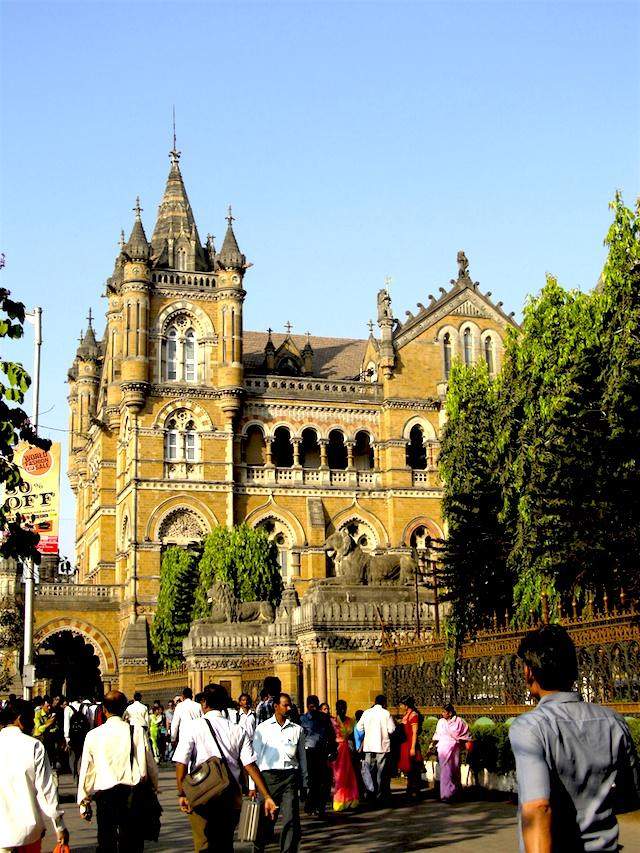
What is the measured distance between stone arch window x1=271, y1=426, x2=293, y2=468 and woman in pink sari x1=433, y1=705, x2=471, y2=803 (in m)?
41.8

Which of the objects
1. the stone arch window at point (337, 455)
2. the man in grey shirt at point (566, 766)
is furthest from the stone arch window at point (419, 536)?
the man in grey shirt at point (566, 766)

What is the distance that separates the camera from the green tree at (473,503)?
29.6 metres

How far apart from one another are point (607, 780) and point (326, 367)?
6053cm

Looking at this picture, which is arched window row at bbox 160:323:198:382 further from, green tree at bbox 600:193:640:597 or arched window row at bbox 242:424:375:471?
green tree at bbox 600:193:640:597

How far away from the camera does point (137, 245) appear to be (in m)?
55.7

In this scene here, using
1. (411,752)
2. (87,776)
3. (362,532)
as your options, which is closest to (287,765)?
(87,776)

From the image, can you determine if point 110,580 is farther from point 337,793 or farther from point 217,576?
point 337,793

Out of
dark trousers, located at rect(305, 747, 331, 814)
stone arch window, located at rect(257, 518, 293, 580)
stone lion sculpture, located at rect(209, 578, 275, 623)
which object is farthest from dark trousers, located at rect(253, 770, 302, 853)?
stone arch window, located at rect(257, 518, 293, 580)

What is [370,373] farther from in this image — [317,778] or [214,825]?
[214,825]

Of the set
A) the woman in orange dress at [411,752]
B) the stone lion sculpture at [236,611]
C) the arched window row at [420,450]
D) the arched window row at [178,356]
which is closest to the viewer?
the woman in orange dress at [411,752]

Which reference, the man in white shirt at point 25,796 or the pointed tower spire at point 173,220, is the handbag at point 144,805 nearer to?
the man in white shirt at point 25,796

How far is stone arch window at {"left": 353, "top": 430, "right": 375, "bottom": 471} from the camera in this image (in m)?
60.6

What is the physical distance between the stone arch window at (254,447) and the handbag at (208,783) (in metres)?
48.3

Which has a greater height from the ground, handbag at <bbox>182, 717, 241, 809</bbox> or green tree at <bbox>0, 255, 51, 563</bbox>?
green tree at <bbox>0, 255, 51, 563</bbox>
